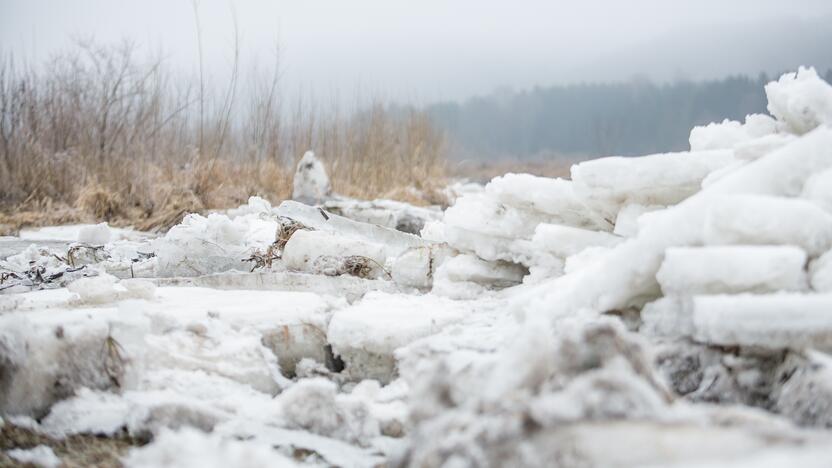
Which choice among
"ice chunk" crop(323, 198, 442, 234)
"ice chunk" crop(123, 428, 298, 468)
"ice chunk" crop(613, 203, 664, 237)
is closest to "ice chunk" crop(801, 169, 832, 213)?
"ice chunk" crop(613, 203, 664, 237)

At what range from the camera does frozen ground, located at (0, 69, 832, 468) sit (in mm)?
899

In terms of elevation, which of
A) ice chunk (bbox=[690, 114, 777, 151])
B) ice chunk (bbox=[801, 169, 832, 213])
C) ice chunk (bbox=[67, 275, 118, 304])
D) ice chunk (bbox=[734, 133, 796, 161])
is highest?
ice chunk (bbox=[690, 114, 777, 151])

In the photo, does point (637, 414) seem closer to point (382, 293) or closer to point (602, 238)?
point (602, 238)

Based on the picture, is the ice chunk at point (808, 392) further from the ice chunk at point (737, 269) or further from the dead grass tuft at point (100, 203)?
the dead grass tuft at point (100, 203)

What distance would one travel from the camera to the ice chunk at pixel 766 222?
1.47 meters

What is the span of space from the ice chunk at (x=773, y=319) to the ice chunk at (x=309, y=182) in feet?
23.8

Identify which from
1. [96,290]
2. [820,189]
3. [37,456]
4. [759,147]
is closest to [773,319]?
[820,189]

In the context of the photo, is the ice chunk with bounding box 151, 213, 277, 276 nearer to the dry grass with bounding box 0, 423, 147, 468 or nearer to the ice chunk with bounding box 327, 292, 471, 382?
the ice chunk with bounding box 327, 292, 471, 382

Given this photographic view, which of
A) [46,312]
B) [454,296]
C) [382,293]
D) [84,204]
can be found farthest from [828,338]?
[84,204]

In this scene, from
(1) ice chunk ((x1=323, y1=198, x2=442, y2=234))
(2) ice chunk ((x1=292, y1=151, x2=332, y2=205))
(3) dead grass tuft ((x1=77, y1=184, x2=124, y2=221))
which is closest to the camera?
(1) ice chunk ((x1=323, y1=198, x2=442, y2=234))

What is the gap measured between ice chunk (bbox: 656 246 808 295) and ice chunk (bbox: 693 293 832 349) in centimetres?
7

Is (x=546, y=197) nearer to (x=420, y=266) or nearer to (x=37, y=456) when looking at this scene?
(x=420, y=266)

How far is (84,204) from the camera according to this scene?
7242mm

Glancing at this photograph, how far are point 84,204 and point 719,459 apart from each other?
7.64m
